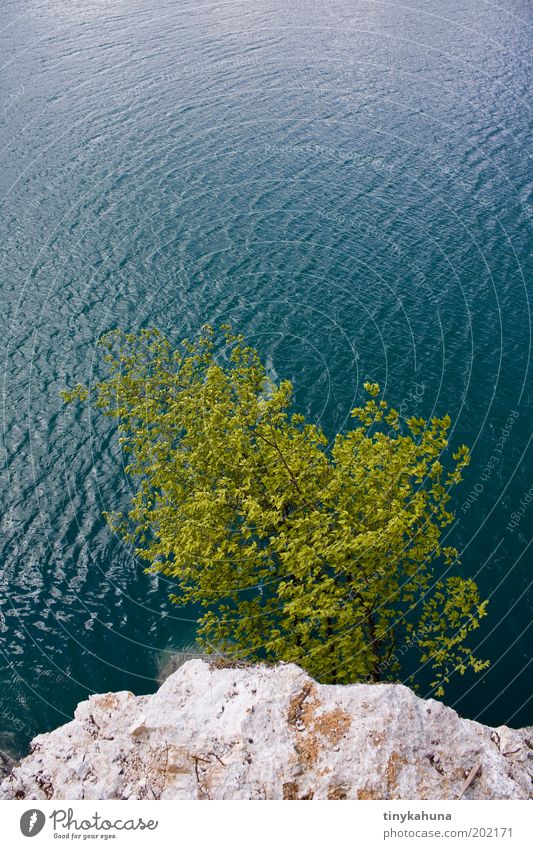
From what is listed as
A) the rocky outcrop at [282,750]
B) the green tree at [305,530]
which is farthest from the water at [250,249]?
the rocky outcrop at [282,750]

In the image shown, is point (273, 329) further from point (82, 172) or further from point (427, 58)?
point (427, 58)

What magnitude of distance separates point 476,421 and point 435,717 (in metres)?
34.5

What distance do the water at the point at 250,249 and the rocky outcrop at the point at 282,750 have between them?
48.2 ft

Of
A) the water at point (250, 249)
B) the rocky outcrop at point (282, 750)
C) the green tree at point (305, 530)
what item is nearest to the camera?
the rocky outcrop at point (282, 750)

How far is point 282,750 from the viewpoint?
22.4 metres

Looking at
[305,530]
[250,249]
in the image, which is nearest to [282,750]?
[305,530]

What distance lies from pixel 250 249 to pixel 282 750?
2254 inches

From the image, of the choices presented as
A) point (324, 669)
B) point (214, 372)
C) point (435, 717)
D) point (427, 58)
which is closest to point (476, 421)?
point (214, 372)

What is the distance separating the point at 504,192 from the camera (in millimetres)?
81375

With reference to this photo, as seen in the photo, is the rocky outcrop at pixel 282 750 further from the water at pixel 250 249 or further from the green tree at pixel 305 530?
the water at pixel 250 249

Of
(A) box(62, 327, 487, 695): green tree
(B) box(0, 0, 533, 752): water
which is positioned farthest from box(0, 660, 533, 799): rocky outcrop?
(B) box(0, 0, 533, 752): water

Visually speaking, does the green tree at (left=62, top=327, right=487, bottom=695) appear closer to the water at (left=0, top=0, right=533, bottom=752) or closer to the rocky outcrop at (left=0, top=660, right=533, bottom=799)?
the rocky outcrop at (left=0, top=660, right=533, bottom=799)

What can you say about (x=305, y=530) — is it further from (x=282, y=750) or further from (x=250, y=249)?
(x=250, y=249)

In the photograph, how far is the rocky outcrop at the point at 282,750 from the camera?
2180 cm
